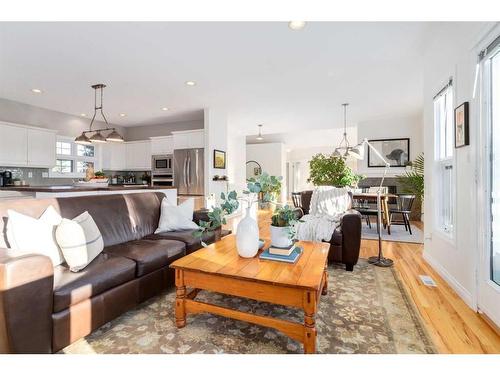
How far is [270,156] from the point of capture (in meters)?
9.76

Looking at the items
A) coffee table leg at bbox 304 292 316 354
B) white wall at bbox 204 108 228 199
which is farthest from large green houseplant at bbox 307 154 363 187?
coffee table leg at bbox 304 292 316 354

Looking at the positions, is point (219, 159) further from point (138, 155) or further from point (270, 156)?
point (270, 156)

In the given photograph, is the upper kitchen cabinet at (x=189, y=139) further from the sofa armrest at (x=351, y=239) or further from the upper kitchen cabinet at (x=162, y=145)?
the sofa armrest at (x=351, y=239)

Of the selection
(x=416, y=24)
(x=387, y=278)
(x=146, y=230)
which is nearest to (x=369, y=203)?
(x=387, y=278)

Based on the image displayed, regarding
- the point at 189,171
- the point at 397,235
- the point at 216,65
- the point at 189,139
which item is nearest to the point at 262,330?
the point at 216,65

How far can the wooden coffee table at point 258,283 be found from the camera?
1420 millimetres

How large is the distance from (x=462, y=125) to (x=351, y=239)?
144 centimetres

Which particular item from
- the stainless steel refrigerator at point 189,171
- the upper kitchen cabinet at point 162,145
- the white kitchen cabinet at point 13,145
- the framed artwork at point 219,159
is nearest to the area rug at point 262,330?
the stainless steel refrigerator at point 189,171

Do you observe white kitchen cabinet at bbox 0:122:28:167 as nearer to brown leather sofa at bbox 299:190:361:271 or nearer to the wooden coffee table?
the wooden coffee table

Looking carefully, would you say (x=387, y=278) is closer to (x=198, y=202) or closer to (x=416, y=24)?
(x=416, y=24)

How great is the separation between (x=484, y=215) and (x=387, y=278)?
1.06 meters

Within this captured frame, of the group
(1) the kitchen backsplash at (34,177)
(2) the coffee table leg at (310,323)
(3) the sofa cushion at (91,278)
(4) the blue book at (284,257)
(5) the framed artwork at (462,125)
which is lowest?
(2) the coffee table leg at (310,323)

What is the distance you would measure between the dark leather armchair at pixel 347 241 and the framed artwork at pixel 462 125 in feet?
3.77

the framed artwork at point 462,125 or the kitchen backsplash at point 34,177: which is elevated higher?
the framed artwork at point 462,125
